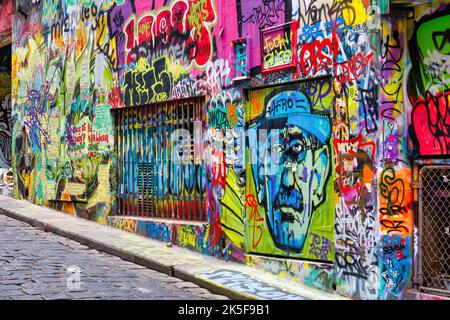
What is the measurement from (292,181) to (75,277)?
3.21 m

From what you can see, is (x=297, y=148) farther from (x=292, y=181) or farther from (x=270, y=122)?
(x=270, y=122)

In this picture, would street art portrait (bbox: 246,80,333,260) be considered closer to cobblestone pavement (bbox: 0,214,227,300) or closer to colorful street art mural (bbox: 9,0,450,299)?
colorful street art mural (bbox: 9,0,450,299)

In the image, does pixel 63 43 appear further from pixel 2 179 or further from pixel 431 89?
pixel 431 89

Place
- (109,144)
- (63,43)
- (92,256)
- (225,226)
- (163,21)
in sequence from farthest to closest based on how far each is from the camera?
(63,43)
(109,144)
(163,21)
(92,256)
(225,226)

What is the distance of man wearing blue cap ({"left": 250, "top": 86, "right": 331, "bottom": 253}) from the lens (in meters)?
8.37

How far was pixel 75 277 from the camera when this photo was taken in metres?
8.77

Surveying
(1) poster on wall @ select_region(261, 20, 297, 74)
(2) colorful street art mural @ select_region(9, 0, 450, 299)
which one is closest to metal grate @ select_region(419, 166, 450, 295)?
(2) colorful street art mural @ select_region(9, 0, 450, 299)

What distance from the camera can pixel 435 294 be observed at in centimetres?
717

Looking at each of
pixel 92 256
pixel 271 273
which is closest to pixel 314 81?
pixel 271 273

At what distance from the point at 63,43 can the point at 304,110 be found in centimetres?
862

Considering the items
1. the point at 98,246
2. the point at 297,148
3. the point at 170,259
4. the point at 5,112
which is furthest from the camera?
the point at 5,112

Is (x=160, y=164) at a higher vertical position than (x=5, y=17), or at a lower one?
lower

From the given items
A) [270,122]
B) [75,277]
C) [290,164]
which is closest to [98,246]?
[75,277]

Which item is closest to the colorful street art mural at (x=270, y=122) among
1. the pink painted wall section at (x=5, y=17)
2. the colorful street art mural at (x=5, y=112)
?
the pink painted wall section at (x=5, y=17)
